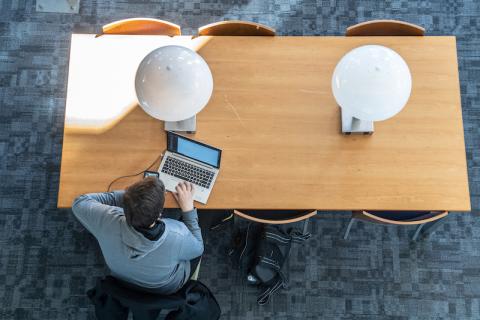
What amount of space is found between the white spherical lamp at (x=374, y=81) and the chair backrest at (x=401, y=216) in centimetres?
60

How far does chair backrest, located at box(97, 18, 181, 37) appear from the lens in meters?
2.51

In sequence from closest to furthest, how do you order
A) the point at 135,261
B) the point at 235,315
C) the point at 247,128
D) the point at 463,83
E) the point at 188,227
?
the point at 135,261, the point at 188,227, the point at 247,128, the point at 235,315, the point at 463,83

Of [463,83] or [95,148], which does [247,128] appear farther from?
[463,83]

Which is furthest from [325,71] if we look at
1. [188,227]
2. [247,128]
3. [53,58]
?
[53,58]

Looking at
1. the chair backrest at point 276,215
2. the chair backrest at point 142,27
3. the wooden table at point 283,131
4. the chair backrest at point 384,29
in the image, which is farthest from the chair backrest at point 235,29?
the chair backrest at point 276,215

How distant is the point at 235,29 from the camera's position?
2.55 m

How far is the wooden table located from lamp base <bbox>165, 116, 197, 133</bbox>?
2.0 inches

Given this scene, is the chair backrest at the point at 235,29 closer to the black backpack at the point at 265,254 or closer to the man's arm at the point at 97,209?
the man's arm at the point at 97,209

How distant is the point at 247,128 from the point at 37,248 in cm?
156

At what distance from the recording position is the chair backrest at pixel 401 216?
7.48 ft

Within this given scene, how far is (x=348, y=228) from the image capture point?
2881 millimetres

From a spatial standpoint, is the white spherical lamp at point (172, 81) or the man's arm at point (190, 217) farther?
the man's arm at point (190, 217)

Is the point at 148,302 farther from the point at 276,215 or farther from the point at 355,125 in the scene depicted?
the point at 355,125

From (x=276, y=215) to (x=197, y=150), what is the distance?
20.4 inches
